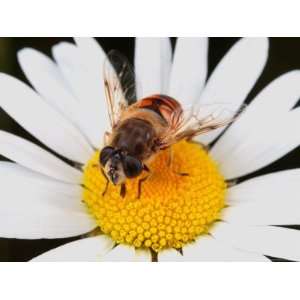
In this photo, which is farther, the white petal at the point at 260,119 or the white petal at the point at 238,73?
the white petal at the point at 238,73

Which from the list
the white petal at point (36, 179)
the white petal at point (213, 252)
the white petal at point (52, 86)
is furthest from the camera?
the white petal at point (52, 86)

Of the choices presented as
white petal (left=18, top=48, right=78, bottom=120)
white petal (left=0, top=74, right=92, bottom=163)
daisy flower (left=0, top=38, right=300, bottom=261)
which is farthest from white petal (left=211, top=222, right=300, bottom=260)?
white petal (left=18, top=48, right=78, bottom=120)

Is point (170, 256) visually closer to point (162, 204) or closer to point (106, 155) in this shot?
point (162, 204)

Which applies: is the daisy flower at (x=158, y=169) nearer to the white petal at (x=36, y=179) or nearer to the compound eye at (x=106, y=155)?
the white petal at (x=36, y=179)

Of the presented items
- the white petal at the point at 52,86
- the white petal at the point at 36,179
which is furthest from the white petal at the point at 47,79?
the white petal at the point at 36,179

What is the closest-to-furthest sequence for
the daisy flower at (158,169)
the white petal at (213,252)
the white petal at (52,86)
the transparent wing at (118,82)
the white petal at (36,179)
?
1. the white petal at (213,252)
2. the daisy flower at (158,169)
3. the white petal at (36,179)
4. the transparent wing at (118,82)
5. the white petal at (52,86)

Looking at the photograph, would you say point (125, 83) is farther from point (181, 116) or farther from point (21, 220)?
point (21, 220)
